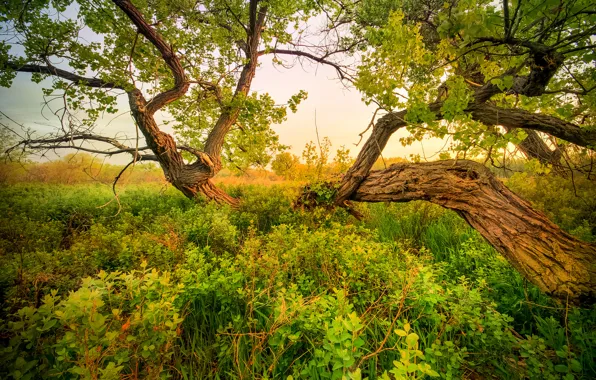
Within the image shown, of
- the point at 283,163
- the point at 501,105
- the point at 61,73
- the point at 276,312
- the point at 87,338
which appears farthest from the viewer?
the point at 283,163

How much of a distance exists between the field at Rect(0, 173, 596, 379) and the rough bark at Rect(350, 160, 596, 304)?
0.92 ft

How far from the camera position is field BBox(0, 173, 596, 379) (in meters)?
1.25

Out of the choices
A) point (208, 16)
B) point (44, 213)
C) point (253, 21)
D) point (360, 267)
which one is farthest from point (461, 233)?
point (44, 213)

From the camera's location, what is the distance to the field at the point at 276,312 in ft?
4.11

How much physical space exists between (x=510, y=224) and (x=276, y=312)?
2.92 metres

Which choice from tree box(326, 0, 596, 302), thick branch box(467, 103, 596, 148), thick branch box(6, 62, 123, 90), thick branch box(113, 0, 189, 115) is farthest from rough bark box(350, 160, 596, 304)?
thick branch box(6, 62, 123, 90)

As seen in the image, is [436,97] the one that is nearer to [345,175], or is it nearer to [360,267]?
[345,175]

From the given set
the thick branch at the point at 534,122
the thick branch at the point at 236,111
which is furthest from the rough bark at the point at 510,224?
the thick branch at the point at 236,111

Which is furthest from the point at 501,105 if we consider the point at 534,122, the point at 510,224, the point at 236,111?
the point at 236,111

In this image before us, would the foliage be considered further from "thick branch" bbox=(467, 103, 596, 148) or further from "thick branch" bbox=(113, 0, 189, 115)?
"thick branch" bbox=(113, 0, 189, 115)

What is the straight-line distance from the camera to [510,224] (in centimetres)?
276

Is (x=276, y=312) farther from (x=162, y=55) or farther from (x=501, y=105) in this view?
(x=162, y=55)

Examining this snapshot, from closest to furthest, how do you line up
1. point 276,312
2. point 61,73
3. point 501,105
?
1. point 276,312
2. point 501,105
3. point 61,73

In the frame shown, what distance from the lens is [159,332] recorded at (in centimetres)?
142
